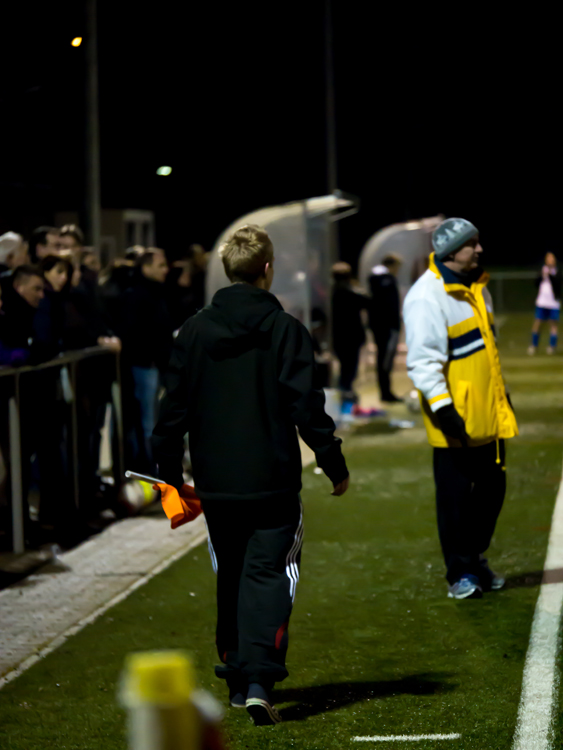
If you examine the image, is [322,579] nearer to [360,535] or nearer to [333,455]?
[360,535]

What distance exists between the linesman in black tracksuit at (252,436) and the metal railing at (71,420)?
118 inches

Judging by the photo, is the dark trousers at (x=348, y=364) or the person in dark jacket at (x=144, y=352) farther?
the dark trousers at (x=348, y=364)

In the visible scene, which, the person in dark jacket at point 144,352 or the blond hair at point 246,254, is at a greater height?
the blond hair at point 246,254

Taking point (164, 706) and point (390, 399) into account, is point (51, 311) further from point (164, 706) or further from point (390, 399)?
point (390, 399)

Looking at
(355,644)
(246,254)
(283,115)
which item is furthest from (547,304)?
(246,254)

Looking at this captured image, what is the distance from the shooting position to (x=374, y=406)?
15.4m

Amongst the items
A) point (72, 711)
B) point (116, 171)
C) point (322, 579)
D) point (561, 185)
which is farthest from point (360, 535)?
point (561, 185)

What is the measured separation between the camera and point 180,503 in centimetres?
456

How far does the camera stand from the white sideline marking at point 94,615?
5.32 m

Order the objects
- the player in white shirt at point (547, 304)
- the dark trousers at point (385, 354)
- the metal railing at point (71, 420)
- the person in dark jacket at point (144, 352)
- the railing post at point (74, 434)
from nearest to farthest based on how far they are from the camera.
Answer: the metal railing at point (71, 420)
the railing post at point (74, 434)
the person in dark jacket at point (144, 352)
the dark trousers at point (385, 354)
the player in white shirt at point (547, 304)

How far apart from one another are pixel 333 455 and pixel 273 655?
2.38 ft

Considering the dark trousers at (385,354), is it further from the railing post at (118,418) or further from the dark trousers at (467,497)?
the dark trousers at (467,497)

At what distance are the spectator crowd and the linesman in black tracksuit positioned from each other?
3.06 m

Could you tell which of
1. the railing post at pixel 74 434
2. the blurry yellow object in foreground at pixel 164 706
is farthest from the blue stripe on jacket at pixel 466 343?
the blurry yellow object in foreground at pixel 164 706
